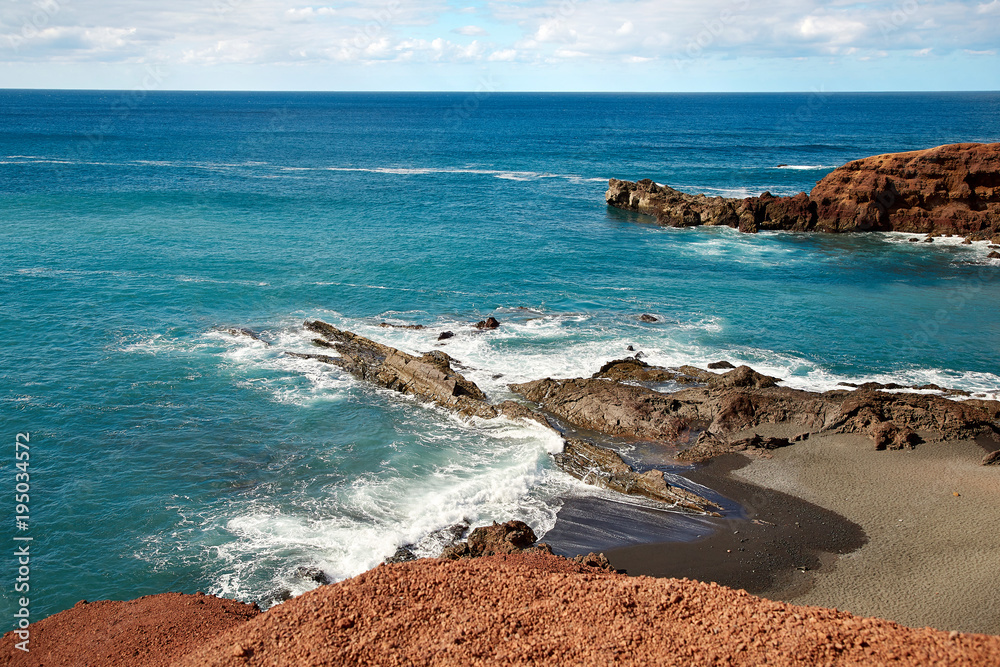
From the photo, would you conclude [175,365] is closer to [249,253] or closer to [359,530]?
[359,530]

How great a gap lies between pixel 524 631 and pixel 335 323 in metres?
28.6

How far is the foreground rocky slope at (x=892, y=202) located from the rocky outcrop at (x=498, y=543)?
5144 centimetres

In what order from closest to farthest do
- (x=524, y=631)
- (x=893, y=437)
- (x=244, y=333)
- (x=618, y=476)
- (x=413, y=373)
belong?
(x=524, y=631) → (x=618, y=476) → (x=893, y=437) → (x=413, y=373) → (x=244, y=333)

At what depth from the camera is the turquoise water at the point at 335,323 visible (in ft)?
70.0

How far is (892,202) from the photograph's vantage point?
2370 inches

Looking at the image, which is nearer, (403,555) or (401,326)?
(403,555)

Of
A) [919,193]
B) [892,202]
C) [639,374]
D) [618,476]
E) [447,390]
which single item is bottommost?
[618,476]

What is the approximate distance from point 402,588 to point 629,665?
193 inches

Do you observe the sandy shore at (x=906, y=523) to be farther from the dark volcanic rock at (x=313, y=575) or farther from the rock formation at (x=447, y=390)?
the dark volcanic rock at (x=313, y=575)

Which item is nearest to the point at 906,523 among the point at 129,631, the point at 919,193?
the point at 129,631

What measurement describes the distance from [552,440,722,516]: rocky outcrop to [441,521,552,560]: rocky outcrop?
451 centimetres

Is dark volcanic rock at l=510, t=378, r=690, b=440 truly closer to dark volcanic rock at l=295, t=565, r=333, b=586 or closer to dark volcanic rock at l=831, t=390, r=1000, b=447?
dark volcanic rock at l=831, t=390, r=1000, b=447

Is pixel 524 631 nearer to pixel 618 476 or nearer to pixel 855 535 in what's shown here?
pixel 618 476

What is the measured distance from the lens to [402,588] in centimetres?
1357
